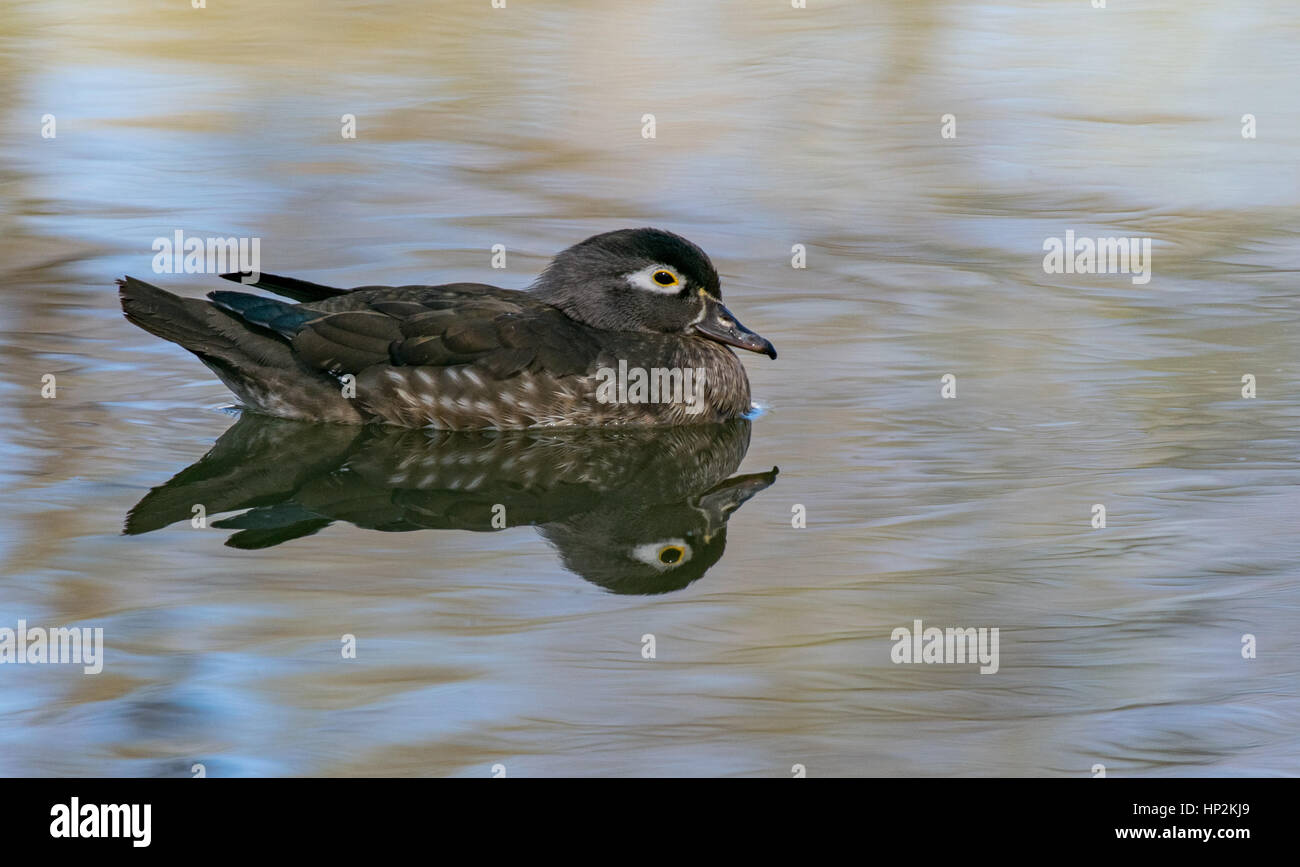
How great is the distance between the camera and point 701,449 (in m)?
8.81

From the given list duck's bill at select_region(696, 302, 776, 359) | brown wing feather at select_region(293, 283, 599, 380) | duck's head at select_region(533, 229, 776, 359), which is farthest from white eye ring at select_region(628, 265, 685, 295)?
brown wing feather at select_region(293, 283, 599, 380)

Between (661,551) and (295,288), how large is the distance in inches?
107

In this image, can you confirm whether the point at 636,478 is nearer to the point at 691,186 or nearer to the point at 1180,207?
the point at 691,186

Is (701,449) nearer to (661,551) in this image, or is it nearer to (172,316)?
(661,551)

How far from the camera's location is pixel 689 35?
17578 mm

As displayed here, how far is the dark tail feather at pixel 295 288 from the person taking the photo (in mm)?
9000

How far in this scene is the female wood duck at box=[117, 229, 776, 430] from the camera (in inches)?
346

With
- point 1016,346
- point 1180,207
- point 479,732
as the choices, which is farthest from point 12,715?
point 1180,207

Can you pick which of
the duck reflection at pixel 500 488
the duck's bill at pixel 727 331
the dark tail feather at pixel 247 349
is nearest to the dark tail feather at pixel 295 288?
the dark tail feather at pixel 247 349

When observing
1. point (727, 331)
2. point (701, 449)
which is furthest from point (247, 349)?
point (727, 331)

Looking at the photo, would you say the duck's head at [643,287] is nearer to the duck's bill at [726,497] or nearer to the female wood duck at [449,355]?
the female wood duck at [449,355]

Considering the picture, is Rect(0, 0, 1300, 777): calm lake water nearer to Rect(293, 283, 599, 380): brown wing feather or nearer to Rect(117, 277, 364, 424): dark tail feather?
Rect(117, 277, 364, 424): dark tail feather
